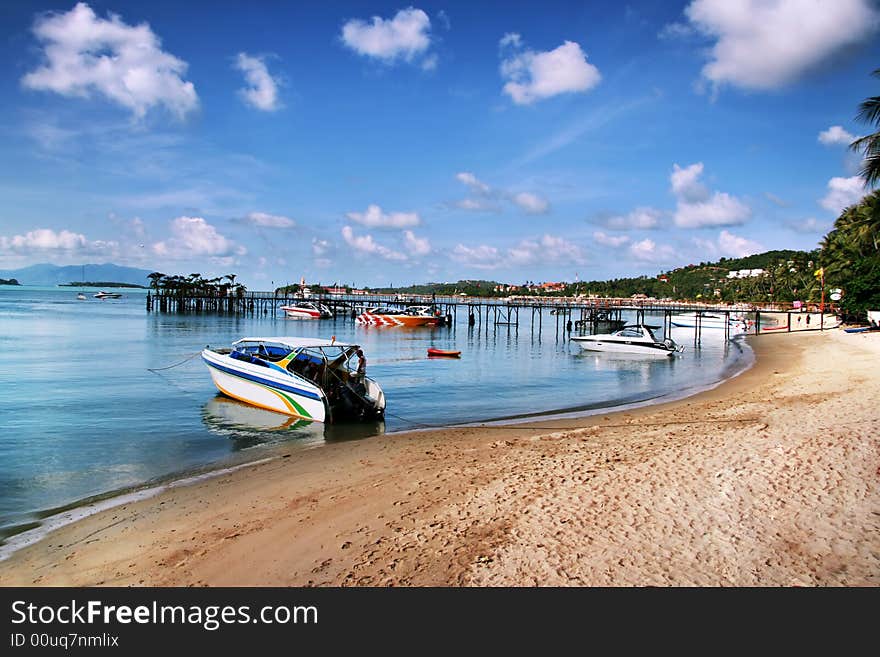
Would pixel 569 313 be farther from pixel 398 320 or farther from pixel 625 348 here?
pixel 625 348

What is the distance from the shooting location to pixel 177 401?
18.6 meters

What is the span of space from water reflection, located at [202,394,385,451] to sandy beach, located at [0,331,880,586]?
7.67 ft

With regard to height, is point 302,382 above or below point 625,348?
above

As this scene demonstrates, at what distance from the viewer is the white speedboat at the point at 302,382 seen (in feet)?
50.9

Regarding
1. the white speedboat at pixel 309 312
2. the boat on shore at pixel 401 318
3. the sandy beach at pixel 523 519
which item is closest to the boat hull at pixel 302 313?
the white speedboat at pixel 309 312

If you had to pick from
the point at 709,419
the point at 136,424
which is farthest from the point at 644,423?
the point at 136,424

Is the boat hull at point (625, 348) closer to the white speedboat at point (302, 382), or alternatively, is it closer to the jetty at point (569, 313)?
the jetty at point (569, 313)

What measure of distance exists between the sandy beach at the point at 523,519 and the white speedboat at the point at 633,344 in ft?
87.3

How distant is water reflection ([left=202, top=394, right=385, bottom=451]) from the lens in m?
13.9

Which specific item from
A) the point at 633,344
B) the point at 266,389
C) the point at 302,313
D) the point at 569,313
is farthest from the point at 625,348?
the point at 302,313

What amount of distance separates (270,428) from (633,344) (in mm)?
29526

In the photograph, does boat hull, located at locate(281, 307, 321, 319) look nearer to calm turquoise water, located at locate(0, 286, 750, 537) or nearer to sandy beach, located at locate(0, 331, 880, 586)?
calm turquoise water, located at locate(0, 286, 750, 537)

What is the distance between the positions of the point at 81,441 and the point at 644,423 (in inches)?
528

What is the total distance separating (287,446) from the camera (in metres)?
13.2
